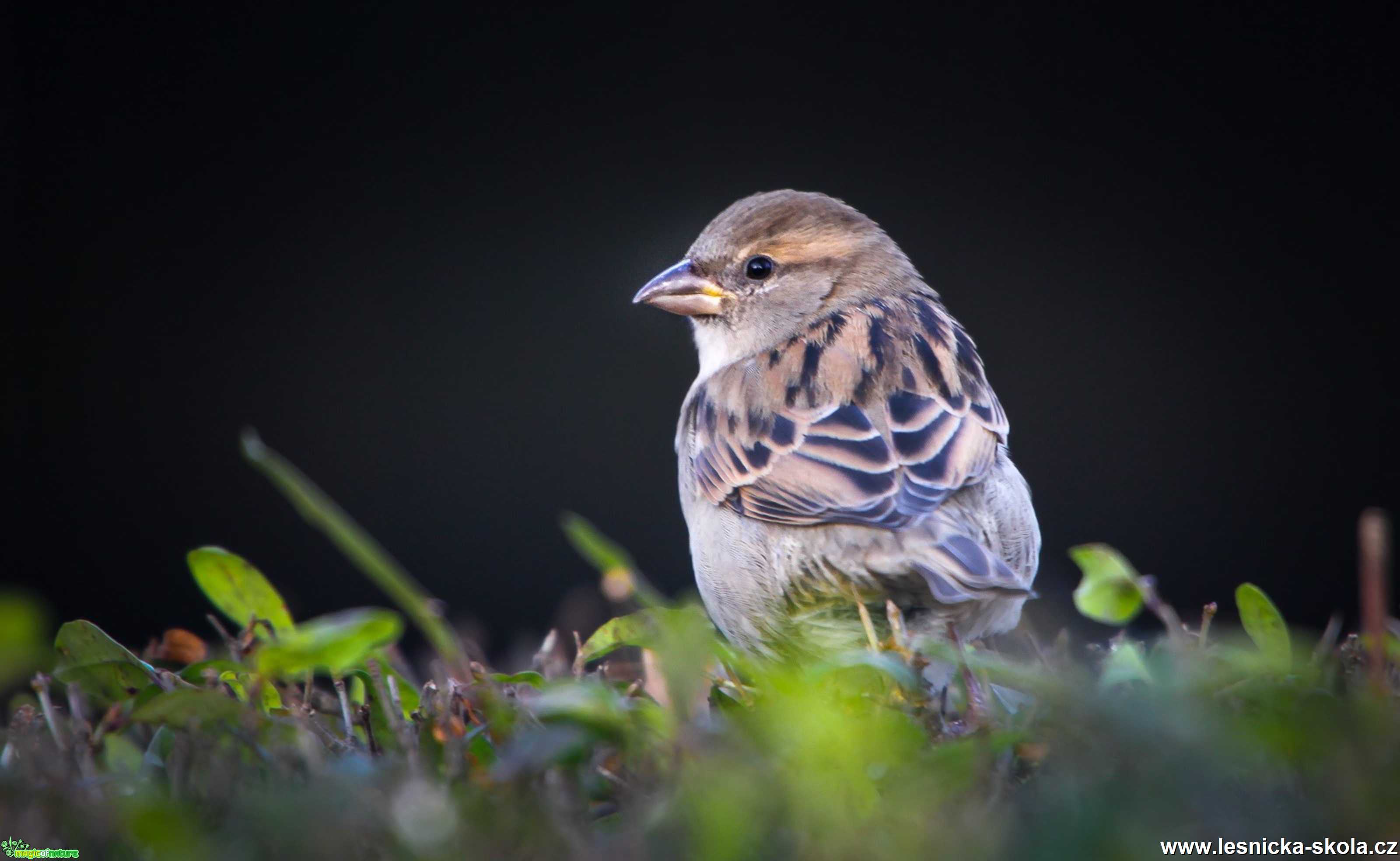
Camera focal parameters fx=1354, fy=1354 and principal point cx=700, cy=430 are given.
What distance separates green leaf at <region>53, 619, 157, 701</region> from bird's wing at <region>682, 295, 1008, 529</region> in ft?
4.16

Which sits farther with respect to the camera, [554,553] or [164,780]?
[554,553]

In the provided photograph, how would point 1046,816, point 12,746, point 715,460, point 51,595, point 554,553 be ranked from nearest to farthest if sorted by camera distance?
1. point 1046,816
2. point 12,746
3. point 715,460
4. point 51,595
5. point 554,553

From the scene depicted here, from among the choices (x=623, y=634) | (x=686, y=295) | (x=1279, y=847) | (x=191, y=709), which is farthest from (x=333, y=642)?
(x=686, y=295)

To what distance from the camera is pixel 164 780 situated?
1.42m

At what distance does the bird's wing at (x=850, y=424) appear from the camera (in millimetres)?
2619

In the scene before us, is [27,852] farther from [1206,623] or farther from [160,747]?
[1206,623]

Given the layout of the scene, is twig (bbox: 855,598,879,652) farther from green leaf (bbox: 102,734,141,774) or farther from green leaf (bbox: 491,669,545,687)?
green leaf (bbox: 102,734,141,774)

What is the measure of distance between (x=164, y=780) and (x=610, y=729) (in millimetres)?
488

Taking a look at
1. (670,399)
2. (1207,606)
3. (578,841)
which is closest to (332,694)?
(578,841)

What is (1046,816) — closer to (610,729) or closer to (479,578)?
(610,729)

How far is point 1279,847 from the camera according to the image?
1038 mm

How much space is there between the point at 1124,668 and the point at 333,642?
2.99 ft

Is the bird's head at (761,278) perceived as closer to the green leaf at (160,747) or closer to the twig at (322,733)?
the twig at (322,733)

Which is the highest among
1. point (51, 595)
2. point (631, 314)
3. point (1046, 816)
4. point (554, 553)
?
point (1046, 816)
